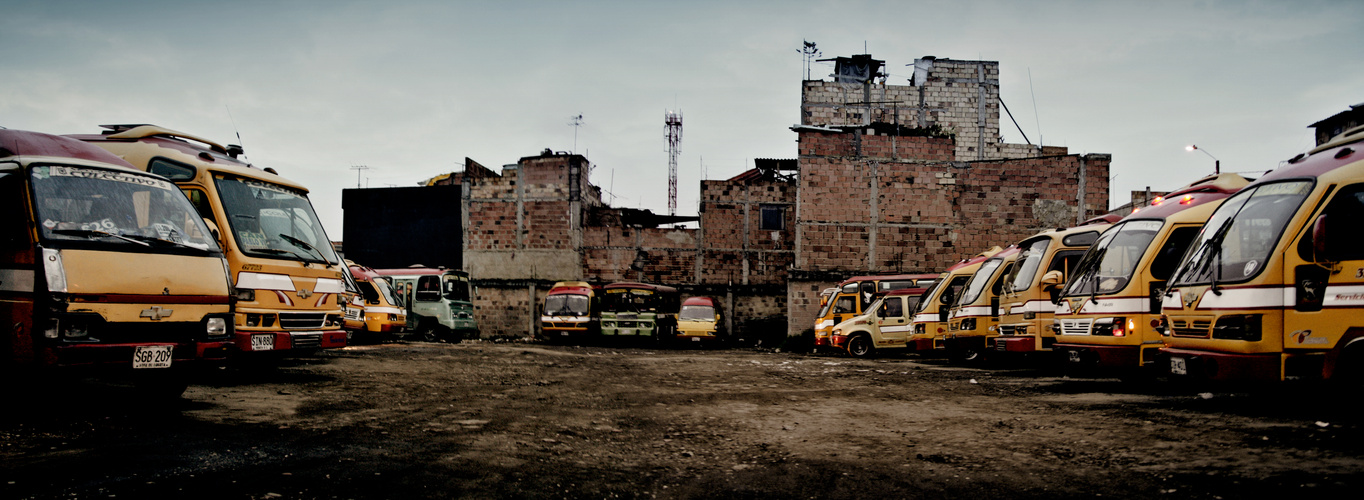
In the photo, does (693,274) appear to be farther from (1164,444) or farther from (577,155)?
(1164,444)

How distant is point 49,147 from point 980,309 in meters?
12.5

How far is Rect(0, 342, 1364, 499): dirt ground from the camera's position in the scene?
14.1ft

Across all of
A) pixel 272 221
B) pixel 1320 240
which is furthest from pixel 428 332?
pixel 1320 240

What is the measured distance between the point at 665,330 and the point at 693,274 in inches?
162

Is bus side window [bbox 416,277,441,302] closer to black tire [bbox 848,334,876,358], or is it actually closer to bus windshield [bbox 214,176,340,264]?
black tire [bbox 848,334,876,358]

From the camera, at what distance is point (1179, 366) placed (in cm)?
670

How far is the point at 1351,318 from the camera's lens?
5684 mm

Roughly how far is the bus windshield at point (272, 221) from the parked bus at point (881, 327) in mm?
11367

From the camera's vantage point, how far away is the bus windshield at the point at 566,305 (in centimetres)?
2553

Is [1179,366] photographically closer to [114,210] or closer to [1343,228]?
[1343,228]

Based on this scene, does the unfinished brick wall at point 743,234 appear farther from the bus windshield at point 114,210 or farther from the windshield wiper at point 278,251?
the bus windshield at point 114,210

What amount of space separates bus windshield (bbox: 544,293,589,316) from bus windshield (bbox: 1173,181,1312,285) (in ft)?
65.4

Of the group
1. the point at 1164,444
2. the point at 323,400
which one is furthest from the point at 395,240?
the point at 1164,444

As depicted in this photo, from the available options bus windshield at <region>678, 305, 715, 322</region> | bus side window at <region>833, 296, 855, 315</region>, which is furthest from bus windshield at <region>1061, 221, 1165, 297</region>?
bus windshield at <region>678, 305, 715, 322</region>
